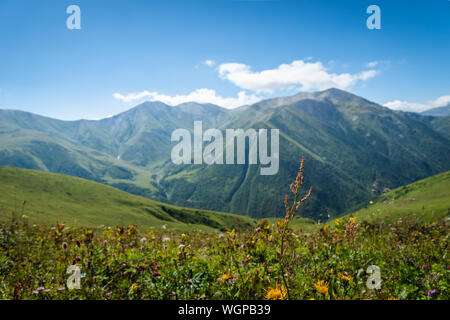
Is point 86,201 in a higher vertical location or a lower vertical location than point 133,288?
lower

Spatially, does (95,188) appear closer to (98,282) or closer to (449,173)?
(98,282)

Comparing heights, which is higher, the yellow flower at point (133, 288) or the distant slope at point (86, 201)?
the yellow flower at point (133, 288)

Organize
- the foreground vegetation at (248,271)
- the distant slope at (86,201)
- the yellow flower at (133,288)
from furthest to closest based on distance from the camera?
the distant slope at (86,201) → the yellow flower at (133,288) → the foreground vegetation at (248,271)

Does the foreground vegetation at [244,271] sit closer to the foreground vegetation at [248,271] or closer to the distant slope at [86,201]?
the foreground vegetation at [248,271]

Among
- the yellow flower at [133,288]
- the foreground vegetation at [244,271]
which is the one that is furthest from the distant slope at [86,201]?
the yellow flower at [133,288]

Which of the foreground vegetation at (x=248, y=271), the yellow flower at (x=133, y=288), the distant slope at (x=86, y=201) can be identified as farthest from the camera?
the distant slope at (x=86, y=201)

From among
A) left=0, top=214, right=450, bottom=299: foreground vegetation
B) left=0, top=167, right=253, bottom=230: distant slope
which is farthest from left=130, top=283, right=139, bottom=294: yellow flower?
left=0, top=167, right=253, bottom=230: distant slope

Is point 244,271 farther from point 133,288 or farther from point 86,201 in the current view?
point 86,201

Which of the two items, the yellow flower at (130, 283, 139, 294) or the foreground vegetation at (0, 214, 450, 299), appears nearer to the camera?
the foreground vegetation at (0, 214, 450, 299)

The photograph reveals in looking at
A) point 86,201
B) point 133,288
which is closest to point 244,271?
point 133,288

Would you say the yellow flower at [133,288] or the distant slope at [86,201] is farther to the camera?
the distant slope at [86,201]

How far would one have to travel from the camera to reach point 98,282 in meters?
4.20

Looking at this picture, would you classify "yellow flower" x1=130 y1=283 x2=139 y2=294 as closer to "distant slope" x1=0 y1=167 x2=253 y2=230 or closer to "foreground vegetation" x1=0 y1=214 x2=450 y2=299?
"foreground vegetation" x1=0 y1=214 x2=450 y2=299
